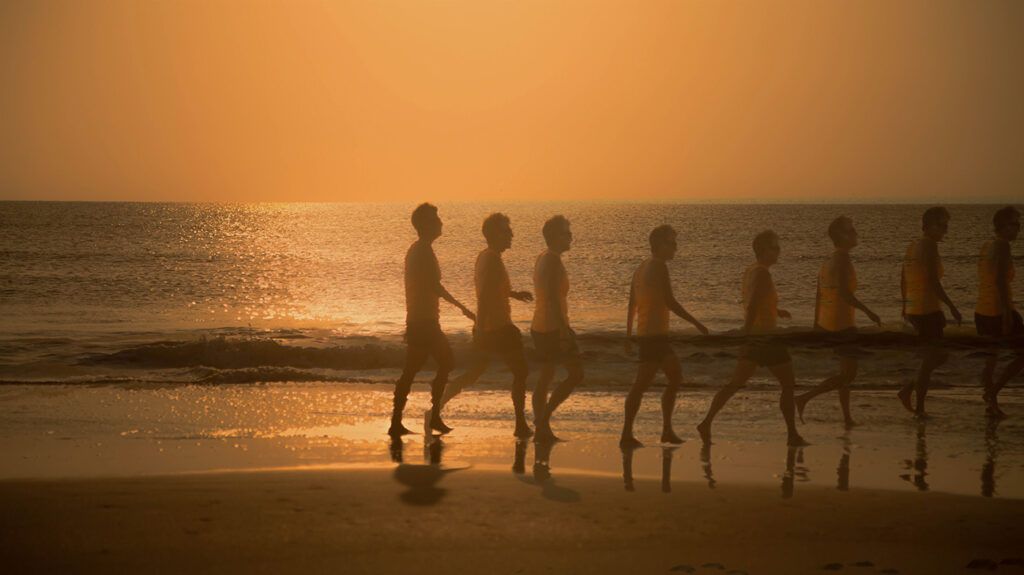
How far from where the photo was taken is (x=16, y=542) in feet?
21.2

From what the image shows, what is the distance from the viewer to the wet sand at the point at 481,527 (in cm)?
609

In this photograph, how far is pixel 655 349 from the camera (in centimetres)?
977

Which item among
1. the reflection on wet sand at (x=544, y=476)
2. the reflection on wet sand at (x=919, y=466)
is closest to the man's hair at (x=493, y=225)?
the reflection on wet sand at (x=544, y=476)

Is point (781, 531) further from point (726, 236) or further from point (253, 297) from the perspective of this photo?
point (726, 236)

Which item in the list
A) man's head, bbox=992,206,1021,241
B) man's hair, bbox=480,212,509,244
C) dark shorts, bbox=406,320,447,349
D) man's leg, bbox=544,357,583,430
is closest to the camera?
man's leg, bbox=544,357,583,430

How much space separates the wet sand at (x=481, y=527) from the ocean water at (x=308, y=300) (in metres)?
4.45

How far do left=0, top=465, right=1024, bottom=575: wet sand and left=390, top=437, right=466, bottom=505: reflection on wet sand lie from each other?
32 millimetres

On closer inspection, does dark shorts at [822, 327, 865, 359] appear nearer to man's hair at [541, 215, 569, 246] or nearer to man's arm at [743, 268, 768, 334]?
man's arm at [743, 268, 768, 334]

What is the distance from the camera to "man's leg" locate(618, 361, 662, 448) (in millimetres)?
9773

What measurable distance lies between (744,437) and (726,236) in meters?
82.4

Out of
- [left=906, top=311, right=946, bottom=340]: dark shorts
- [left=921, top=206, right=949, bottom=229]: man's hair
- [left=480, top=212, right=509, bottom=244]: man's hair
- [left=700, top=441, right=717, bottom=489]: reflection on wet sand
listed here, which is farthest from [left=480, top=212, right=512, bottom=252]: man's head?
[left=906, top=311, right=946, bottom=340]: dark shorts

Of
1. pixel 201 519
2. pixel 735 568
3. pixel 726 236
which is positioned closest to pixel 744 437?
pixel 735 568

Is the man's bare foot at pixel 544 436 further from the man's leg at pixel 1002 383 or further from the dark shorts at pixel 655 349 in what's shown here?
the man's leg at pixel 1002 383

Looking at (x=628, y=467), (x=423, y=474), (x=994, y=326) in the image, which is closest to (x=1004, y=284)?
(x=994, y=326)
